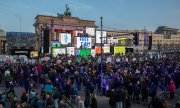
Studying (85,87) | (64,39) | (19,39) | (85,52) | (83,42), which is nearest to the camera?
(85,87)

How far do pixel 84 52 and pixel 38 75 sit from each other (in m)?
37.6

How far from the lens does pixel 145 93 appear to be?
22344 millimetres

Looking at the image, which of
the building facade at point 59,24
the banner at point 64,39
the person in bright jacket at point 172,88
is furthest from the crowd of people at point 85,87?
the building facade at point 59,24

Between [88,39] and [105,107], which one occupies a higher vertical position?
[88,39]

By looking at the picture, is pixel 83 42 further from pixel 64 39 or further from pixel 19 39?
pixel 19 39

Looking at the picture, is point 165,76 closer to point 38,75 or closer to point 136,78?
point 136,78

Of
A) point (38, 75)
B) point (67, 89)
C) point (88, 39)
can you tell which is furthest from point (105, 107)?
point (88, 39)

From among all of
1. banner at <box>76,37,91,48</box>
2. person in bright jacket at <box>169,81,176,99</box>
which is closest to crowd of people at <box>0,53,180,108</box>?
person in bright jacket at <box>169,81,176,99</box>

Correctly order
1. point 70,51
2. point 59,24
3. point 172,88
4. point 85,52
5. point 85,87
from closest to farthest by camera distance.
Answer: point 172,88
point 85,87
point 70,51
point 85,52
point 59,24

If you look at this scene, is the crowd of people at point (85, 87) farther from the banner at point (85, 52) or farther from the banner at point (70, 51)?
the banner at point (85, 52)

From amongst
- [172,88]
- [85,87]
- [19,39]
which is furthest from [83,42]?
[172,88]

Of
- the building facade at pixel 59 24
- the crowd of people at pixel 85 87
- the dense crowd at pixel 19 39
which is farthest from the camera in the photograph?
the building facade at pixel 59 24

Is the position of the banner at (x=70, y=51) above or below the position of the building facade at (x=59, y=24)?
below

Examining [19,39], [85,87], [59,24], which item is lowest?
[85,87]
